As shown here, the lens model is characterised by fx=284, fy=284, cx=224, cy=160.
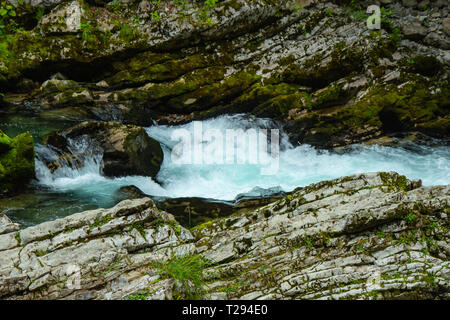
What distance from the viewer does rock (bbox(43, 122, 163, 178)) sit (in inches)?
354

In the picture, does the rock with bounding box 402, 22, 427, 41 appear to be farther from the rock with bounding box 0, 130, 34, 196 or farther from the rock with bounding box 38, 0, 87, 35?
the rock with bounding box 0, 130, 34, 196

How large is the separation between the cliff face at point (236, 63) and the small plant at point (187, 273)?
8768mm

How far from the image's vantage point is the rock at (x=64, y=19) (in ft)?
42.7

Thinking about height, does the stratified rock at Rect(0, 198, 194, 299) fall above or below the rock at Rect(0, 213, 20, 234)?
below

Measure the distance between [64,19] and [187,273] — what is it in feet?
46.4

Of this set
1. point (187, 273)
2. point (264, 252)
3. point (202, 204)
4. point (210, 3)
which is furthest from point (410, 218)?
point (210, 3)

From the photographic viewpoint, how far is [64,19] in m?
13.2

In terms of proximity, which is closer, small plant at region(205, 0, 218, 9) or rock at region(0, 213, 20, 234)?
rock at region(0, 213, 20, 234)

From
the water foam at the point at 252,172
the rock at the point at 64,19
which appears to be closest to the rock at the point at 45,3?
the rock at the point at 64,19

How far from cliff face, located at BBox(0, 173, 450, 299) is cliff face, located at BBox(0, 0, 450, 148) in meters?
7.40

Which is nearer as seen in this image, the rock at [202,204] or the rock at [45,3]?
the rock at [202,204]

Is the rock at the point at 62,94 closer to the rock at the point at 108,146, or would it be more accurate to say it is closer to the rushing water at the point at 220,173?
the rushing water at the point at 220,173

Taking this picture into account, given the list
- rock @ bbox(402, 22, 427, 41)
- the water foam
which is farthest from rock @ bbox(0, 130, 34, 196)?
rock @ bbox(402, 22, 427, 41)
